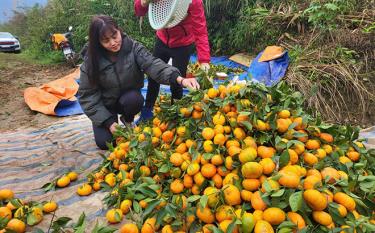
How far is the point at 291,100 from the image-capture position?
1.77m

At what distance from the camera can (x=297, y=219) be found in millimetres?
1187

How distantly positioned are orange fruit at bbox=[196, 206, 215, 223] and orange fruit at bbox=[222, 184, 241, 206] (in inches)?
3.2

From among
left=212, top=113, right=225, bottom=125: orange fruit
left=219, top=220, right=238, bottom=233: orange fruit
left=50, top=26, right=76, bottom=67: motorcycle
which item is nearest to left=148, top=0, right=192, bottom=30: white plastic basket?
left=212, top=113, right=225, bottom=125: orange fruit

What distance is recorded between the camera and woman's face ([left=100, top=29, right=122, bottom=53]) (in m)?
2.15

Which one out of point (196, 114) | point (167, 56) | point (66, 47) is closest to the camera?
point (196, 114)

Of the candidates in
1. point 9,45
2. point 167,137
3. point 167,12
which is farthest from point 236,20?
point 9,45

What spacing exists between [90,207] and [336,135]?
4.33ft

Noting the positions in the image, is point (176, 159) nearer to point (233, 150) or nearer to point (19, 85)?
point (233, 150)

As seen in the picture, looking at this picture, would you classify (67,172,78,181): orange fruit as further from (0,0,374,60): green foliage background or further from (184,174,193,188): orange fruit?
(0,0,374,60): green foliage background

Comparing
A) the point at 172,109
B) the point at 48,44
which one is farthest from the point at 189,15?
the point at 48,44

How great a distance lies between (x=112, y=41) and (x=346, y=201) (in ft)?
5.32

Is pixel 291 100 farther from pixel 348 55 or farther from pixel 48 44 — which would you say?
pixel 48 44

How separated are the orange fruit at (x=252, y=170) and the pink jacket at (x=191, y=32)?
1599mm

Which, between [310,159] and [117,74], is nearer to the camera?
[310,159]
